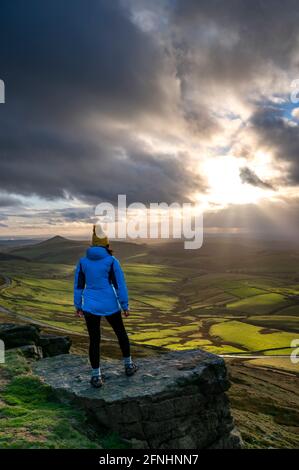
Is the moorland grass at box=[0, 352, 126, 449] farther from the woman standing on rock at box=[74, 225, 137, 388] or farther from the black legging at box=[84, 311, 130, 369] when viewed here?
the black legging at box=[84, 311, 130, 369]

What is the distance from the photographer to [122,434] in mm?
13141

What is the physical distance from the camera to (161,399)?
13898 mm

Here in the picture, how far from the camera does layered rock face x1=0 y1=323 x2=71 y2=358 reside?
22.7 meters

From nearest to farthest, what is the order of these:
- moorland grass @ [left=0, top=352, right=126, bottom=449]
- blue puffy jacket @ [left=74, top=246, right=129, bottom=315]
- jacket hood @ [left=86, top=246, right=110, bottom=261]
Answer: moorland grass @ [left=0, top=352, right=126, bottom=449] < blue puffy jacket @ [left=74, top=246, right=129, bottom=315] < jacket hood @ [left=86, top=246, right=110, bottom=261]

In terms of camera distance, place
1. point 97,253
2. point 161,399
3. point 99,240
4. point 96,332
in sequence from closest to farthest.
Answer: point 161,399, point 97,253, point 96,332, point 99,240

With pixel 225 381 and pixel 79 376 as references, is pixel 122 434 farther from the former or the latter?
Answer: pixel 225 381

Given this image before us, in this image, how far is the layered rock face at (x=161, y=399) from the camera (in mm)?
13273

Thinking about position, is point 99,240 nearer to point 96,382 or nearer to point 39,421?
point 96,382

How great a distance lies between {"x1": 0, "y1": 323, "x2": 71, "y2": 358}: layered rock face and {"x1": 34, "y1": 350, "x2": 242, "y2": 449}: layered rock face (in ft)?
17.1

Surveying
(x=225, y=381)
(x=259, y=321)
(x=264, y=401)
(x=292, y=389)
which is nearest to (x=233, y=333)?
(x=259, y=321)

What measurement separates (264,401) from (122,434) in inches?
1674

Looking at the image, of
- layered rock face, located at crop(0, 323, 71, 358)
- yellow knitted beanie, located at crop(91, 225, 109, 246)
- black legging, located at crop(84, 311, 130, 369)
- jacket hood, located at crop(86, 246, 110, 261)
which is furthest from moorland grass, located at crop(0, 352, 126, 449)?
yellow knitted beanie, located at crop(91, 225, 109, 246)

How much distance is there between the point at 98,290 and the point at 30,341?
14.1 metres

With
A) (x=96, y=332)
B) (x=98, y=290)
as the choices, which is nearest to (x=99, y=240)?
(x=98, y=290)
